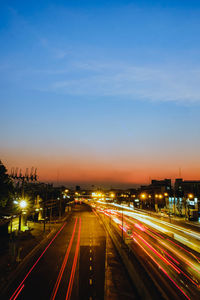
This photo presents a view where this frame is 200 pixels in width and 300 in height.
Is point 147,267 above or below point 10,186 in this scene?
below

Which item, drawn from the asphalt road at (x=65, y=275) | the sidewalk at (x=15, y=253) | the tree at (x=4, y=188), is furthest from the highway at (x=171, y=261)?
the tree at (x=4, y=188)

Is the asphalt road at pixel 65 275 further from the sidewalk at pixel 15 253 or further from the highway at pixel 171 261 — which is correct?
the highway at pixel 171 261

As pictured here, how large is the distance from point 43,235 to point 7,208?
945 centimetres

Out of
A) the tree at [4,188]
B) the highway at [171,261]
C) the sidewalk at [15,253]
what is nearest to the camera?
the highway at [171,261]

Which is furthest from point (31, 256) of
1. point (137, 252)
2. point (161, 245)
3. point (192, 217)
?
point (192, 217)

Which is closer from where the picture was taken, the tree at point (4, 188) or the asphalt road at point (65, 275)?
the asphalt road at point (65, 275)

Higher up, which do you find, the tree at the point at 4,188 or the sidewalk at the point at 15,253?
the tree at the point at 4,188

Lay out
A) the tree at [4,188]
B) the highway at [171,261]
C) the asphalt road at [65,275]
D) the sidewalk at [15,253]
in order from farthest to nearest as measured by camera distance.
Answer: the tree at [4,188] → the sidewalk at [15,253] → the asphalt road at [65,275] → the highway at [171,261]

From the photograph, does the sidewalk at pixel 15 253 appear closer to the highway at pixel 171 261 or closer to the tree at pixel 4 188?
the tree at pixel 4 188

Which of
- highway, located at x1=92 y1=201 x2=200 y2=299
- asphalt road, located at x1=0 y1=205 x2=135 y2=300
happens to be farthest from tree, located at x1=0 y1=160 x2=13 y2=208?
highway, located at x1=92 y1=201 x2=200 y2=299

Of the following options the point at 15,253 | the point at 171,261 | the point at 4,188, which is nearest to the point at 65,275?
the point at 15,253

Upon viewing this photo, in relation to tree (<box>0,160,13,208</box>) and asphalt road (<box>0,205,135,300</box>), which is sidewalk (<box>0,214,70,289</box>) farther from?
tree (<box>0,160,13,208</box>)

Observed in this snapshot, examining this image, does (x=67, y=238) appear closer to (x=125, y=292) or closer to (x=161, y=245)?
(x=161, y=245)

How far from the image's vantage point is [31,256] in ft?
88.6
